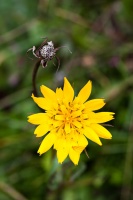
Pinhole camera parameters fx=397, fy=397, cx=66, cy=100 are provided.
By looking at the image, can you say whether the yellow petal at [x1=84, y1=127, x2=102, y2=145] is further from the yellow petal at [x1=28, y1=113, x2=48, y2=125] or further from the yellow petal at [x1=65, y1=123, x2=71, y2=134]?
the yellow petal at [x1=28, y1=113, x2=48, y2=125]

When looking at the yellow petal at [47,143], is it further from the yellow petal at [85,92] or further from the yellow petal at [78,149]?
the yellow petal at [85,92]

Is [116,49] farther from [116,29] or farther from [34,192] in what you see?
[34,192]

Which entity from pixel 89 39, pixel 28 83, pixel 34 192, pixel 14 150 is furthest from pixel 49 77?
pixel 34 192

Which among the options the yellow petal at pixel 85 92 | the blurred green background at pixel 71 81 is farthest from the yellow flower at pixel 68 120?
the blurred green background at pixel 71 81

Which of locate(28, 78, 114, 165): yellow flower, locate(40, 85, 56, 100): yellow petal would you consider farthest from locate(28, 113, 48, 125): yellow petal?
locate(40, 85, 56, 100): yellow petal

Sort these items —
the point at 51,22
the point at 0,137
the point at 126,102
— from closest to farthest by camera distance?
the point at 0,137 < the point at 126,102 < the point at 51,22

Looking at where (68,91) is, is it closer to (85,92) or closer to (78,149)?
(85,92)

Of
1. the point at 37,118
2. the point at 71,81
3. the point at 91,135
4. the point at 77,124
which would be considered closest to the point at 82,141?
the point at 91,135

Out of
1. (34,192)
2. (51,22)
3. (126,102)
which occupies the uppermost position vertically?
(51,22)
